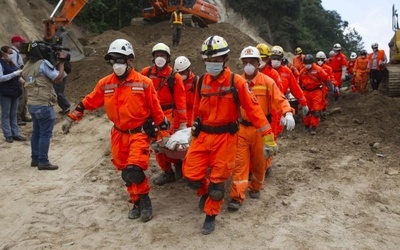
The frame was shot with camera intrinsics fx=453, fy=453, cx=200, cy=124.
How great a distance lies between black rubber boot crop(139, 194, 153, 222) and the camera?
5.45 m

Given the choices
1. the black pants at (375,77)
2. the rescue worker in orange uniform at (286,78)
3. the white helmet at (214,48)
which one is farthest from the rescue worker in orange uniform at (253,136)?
the black pants at (375,77)

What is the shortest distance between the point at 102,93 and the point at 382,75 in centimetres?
1224

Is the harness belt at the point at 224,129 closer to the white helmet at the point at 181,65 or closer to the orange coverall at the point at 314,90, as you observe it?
the white helmet at the point at 181,65

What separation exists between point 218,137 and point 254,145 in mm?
980

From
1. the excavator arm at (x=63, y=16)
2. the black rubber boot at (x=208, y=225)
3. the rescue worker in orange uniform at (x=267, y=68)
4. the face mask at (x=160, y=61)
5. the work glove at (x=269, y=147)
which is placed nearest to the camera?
the work glove at (x=269, y=147)

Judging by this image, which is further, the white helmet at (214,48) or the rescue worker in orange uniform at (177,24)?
the rescue worker in orange uniform at (177,24)

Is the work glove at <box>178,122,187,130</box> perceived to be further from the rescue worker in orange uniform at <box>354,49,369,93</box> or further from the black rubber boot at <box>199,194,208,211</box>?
the rescue worker in orange uniform at <box>354,49,369,93</box>

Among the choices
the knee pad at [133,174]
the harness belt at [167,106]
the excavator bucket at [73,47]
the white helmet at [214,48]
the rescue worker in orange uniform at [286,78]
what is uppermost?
the excavator bucket at [73,47]

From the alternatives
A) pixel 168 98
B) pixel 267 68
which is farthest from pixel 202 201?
pixel 267 68

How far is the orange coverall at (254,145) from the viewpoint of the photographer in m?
5.69

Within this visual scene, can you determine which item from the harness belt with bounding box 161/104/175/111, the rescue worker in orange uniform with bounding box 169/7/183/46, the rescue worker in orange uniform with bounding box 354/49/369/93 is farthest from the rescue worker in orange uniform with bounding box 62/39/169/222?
the rescue worker in orange uniform with bounding box 354/49/369/93

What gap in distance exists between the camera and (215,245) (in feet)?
16.0

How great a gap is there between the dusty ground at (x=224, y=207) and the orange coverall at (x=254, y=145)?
31cm

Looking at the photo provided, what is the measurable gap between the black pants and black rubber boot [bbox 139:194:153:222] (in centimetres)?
1194
